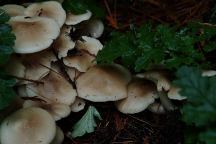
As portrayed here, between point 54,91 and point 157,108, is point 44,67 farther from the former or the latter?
point 157,108

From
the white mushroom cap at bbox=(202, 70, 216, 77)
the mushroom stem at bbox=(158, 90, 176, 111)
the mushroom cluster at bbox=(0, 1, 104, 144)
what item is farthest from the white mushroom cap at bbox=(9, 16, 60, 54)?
the white mushroom cap at bbox=(202, 70, 216, 77)

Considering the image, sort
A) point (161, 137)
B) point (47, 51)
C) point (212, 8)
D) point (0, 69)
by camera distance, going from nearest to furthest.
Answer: point (0, 69) < point (161, 137) < point (47, 51) < point (212, 8)

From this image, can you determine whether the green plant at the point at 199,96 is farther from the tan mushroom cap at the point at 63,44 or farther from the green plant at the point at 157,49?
the tan mushroom cap at the point at 63,44

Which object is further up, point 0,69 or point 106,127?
point 0,69

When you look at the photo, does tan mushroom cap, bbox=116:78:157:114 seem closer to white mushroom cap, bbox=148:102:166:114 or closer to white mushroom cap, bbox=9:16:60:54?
white mushroom cap, bbox=148:102:166:114

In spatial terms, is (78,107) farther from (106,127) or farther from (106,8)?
(106,8)

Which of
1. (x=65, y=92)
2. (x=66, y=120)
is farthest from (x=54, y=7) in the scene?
(x=66, y=120)
